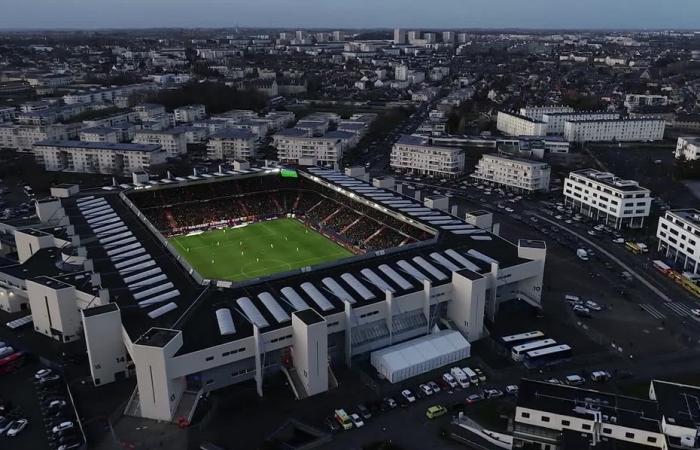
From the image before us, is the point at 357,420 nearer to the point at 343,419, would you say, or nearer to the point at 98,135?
the point at 343,419

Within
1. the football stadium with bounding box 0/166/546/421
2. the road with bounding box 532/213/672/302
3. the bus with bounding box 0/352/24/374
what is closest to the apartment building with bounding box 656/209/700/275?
the road with bounding box 532/213/672/302

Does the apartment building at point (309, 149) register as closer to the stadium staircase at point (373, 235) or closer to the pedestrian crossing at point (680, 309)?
the stadium staircase at point (373, 235)

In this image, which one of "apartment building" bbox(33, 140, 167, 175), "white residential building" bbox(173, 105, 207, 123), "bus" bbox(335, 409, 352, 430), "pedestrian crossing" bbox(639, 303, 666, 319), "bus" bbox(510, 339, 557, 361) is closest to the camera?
"bus" bbox(335, 409, 352, 430)

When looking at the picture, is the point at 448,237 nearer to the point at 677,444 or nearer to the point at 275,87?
the point at 677,444

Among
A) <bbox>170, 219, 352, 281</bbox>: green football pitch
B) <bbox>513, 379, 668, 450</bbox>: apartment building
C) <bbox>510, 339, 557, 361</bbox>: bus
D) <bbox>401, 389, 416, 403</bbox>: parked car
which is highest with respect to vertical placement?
<bbox>513, 379, 668, 450</bbox>: apartment building

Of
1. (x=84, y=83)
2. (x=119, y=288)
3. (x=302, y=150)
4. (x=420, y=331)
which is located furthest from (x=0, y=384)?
(x=84, y=83)

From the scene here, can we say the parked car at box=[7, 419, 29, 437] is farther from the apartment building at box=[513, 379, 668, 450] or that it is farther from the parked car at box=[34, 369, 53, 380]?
the apartment building at box=[513, 379, 668, 450]

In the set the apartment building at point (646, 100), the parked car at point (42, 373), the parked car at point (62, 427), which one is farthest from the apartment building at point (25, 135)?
the apartment building at point (646, 100)
